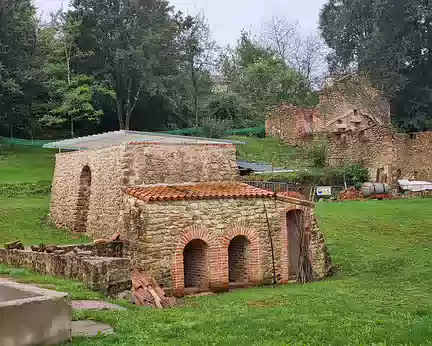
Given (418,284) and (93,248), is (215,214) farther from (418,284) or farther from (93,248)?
(418,284)

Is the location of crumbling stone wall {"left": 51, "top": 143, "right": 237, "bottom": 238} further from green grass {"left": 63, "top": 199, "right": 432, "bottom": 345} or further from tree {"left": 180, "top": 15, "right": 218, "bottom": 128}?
tree {"left": 180, "top": 15, "right": 218, "bottom": 128}

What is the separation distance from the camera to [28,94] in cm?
3553

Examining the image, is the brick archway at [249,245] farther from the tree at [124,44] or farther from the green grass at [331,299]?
the tree at [124,44]

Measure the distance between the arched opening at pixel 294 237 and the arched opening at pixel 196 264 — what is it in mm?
A: 2641

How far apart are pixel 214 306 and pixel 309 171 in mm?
19653

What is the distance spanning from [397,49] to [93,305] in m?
36.5

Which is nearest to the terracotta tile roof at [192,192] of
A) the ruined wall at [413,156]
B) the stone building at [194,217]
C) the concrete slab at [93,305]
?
the stone building at [194,217]

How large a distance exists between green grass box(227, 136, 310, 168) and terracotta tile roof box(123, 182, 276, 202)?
1832 cm

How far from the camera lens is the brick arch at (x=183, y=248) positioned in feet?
44.1

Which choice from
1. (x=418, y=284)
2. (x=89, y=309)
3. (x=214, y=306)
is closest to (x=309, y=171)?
(x=418, y=284)

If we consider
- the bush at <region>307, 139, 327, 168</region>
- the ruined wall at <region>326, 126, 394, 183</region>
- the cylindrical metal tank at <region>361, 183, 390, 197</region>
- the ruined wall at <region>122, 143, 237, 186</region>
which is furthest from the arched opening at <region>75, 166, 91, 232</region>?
the bush at <region>307, 139, 327, 168</region>

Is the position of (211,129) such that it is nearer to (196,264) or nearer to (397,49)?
(397,49)

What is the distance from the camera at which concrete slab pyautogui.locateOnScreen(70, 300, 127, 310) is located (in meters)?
8.58

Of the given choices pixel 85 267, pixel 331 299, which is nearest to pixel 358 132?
pixel 331 299
